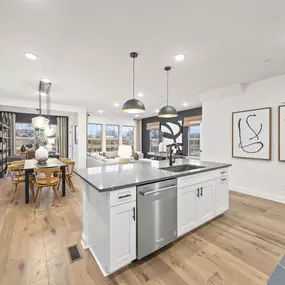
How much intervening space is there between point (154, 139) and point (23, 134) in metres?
6.62

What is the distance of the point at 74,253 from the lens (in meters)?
1.95

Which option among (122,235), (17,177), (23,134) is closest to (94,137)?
(23,134)

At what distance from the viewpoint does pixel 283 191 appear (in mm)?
Result: 3471

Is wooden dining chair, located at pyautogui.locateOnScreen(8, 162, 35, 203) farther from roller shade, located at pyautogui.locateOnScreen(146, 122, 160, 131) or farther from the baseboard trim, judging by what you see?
roller shade, located at pyautogui.locateOnScreen(146, 122, 160, 131)

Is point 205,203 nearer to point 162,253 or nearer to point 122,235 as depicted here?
point 162,253

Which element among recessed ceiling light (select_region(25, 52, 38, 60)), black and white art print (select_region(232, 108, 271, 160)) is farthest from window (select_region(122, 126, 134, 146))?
recessed ceiling light (select_region(25, 52, 38, 60))

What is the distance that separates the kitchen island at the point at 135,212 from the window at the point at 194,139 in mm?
4681

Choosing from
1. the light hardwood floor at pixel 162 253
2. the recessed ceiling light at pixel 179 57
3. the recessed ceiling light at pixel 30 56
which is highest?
the recessed ceiling light at pixel 179 57

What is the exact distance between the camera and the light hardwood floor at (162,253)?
1607 millimetres

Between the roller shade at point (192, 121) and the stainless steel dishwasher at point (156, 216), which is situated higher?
the roller shade at point (192, 121)

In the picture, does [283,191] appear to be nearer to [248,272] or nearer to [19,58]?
[248,272]

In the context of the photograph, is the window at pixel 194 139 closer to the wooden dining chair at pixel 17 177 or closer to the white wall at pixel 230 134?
the white wall at pixel 230 134

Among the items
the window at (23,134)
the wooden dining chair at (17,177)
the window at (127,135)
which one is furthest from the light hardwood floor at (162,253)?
the window at (127,135)

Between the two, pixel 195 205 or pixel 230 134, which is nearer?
pixel 195 205
